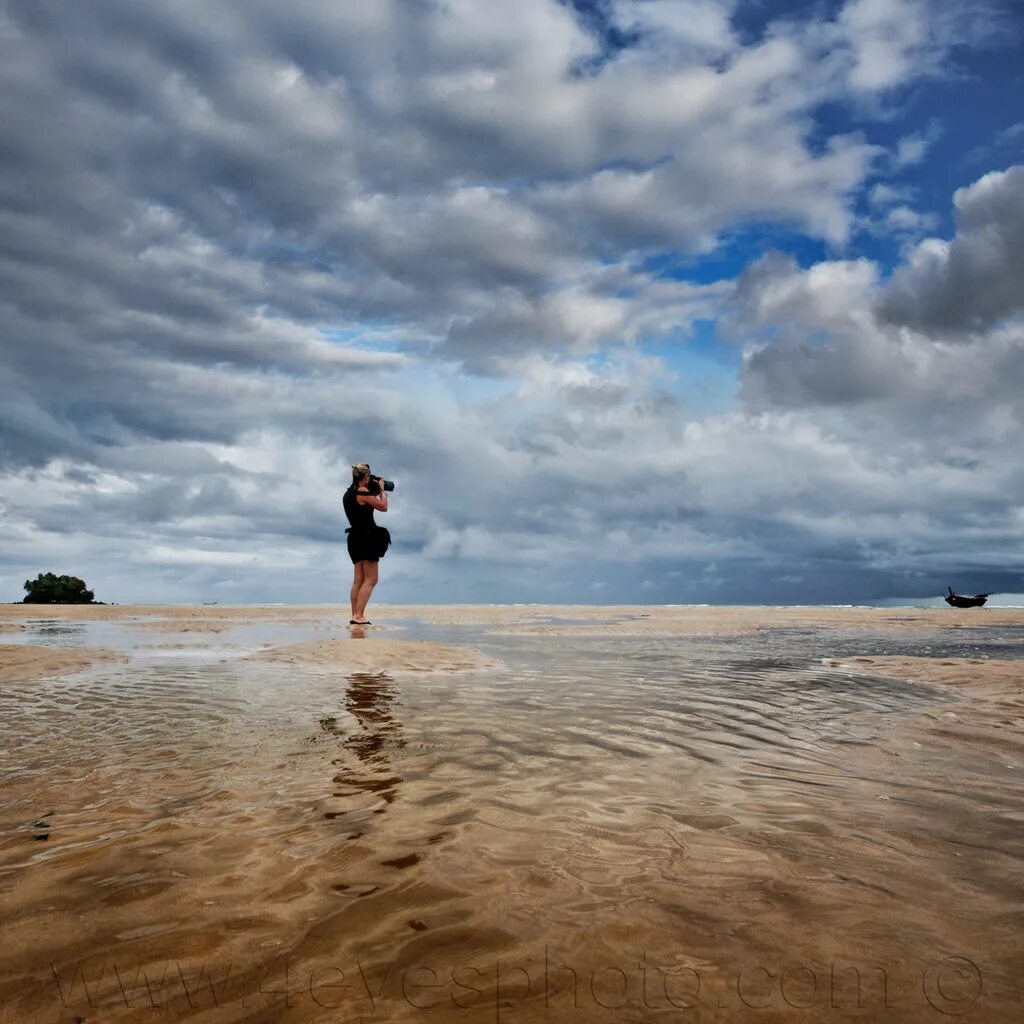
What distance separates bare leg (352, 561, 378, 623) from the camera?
14.4 meters

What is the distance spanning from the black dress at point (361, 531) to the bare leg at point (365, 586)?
0.93ft

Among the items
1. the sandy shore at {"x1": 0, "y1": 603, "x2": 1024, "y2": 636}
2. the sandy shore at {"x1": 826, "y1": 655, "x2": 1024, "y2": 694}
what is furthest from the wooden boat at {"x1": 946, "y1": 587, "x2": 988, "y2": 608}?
the sandy shore at {"x1": 826, "y1": 655, "x2": 1024, "y2": 694}

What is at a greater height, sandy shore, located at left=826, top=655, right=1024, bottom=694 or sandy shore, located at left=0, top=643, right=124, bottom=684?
sandy shore, located at left=0, top=643, right=124, bottom=684

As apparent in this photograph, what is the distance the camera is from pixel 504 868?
240 centimetres

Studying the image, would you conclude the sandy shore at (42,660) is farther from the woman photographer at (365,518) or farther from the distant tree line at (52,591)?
the distant tree line at (52,591)

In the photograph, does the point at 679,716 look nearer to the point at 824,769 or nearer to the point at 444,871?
the point at 824,769

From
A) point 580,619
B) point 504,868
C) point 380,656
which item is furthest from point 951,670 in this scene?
point 580,619

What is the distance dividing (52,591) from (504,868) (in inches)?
1909

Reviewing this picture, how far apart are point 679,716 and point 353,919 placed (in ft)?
12.8

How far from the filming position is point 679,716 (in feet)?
17.8

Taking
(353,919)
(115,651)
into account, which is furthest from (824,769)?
(115,651)

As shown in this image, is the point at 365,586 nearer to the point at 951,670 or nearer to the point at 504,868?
the point at 951,670

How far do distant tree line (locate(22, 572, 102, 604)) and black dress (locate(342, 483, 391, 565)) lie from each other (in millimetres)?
36701

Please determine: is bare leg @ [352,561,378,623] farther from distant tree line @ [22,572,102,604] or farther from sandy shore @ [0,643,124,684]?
distant tree line @ [22,572,102,604]
